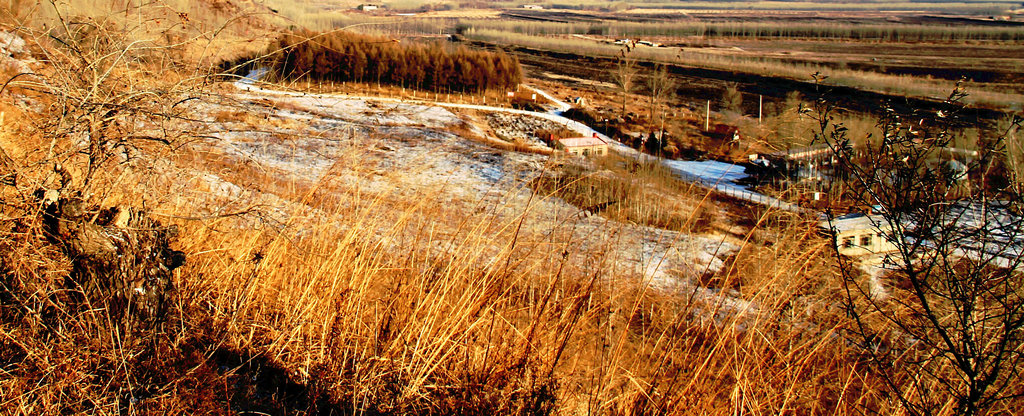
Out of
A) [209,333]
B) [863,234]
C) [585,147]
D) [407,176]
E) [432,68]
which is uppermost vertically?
[432,68]

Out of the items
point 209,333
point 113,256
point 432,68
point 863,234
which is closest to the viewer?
point 113,256

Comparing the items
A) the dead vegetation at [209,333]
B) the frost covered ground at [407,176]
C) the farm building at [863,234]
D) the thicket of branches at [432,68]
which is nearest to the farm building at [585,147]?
the frost covered ground at [407,176]

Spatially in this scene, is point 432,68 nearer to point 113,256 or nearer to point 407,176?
point 407,176

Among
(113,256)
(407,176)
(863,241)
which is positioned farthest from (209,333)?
(863,241)

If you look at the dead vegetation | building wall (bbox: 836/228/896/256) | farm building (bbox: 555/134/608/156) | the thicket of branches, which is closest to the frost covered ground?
the dead vegetation

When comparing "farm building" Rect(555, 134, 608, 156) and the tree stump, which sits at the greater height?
the tree stump

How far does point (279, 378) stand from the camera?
1.96 m

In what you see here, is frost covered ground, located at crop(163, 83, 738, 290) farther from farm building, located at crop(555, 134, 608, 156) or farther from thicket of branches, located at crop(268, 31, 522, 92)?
thicket of branches, located at crop(268, 31, 522, 92)

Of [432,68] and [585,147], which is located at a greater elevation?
[432,68]

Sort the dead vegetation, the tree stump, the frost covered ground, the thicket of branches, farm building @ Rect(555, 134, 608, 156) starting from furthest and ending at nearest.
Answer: the thicket of branches → farm building @ Rect(555, 134, 608, 156) → the frost covered ground → the tree stump → the dead vegetation

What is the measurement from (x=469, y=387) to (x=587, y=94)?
27.2 metres

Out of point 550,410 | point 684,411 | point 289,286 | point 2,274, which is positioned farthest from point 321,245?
point 684,411

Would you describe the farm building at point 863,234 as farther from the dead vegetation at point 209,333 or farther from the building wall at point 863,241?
the dead vegetation at point 209,333

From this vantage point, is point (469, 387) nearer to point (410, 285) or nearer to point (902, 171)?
point (410, 285)
